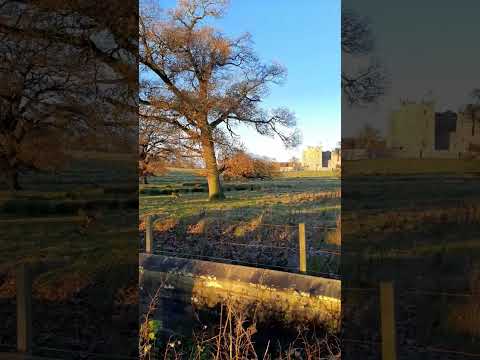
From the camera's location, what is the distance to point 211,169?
5770 mm

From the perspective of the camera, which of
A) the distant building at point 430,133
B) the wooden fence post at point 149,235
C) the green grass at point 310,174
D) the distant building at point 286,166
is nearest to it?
the distant building at point 430,133

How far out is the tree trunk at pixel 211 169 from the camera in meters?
5.57

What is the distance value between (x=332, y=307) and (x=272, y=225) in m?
2.22

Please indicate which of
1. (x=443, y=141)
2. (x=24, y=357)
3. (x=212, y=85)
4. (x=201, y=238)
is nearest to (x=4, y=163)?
(x=24, y=357)

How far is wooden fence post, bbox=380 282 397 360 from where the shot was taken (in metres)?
1.44

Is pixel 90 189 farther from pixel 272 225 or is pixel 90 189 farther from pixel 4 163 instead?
pixel 272 225

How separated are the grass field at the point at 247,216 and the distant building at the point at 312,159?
118mm

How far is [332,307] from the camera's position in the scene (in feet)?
11.6

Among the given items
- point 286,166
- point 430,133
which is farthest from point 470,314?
point 286,166

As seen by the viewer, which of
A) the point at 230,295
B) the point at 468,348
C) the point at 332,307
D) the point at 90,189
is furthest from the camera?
the point at 230,295

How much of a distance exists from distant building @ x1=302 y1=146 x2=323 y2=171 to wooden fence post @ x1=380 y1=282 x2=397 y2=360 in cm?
381

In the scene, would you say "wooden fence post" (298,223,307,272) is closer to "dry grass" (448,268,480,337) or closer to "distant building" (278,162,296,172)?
"distant building" (278,162,296,172)

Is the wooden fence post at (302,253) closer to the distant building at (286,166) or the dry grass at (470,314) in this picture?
the distant building at (286,166)

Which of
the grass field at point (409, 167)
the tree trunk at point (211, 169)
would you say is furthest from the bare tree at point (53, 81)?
the tree trunk at point (211, 169)
